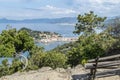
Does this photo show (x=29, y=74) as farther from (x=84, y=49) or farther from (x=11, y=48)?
(x=11, y=48)

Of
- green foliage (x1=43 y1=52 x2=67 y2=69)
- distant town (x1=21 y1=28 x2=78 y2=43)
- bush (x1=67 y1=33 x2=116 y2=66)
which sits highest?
→ bush (x1=67 y1=33 x2=116 y2=66)

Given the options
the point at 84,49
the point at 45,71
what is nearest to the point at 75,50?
the point at 84,49

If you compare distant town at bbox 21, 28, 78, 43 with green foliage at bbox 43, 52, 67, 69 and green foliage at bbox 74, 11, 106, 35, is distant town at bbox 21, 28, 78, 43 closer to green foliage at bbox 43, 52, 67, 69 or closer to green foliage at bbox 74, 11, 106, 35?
green foliage at bbox 74, 11, 106, 35

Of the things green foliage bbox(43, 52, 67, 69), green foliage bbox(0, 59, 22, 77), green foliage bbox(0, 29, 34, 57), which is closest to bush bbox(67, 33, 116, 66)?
green foliage bbox(43, 52, 67, 69)

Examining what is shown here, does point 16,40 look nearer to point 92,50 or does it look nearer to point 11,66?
point 11,66

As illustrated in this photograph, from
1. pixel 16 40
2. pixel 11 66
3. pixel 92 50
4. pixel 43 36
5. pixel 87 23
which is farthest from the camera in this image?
pixel 43 36

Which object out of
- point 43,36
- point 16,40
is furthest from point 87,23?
point 43,36

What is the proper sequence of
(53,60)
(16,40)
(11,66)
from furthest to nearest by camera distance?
(16,40)
(11,66)
(53,60)

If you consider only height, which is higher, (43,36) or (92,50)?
(92,50)

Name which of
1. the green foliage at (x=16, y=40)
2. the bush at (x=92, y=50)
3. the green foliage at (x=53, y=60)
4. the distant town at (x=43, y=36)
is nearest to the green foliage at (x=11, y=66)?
the green foliage at (x=53, y=60)

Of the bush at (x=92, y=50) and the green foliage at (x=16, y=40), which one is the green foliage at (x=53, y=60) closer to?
the bush at (x=92, y=50)

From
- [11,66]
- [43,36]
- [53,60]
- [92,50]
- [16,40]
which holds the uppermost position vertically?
[16,40]

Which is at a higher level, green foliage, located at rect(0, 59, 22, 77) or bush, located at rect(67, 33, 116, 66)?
bush, located at rect(67, 33, 116, 66)

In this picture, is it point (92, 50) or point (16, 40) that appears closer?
point (92, 50)
